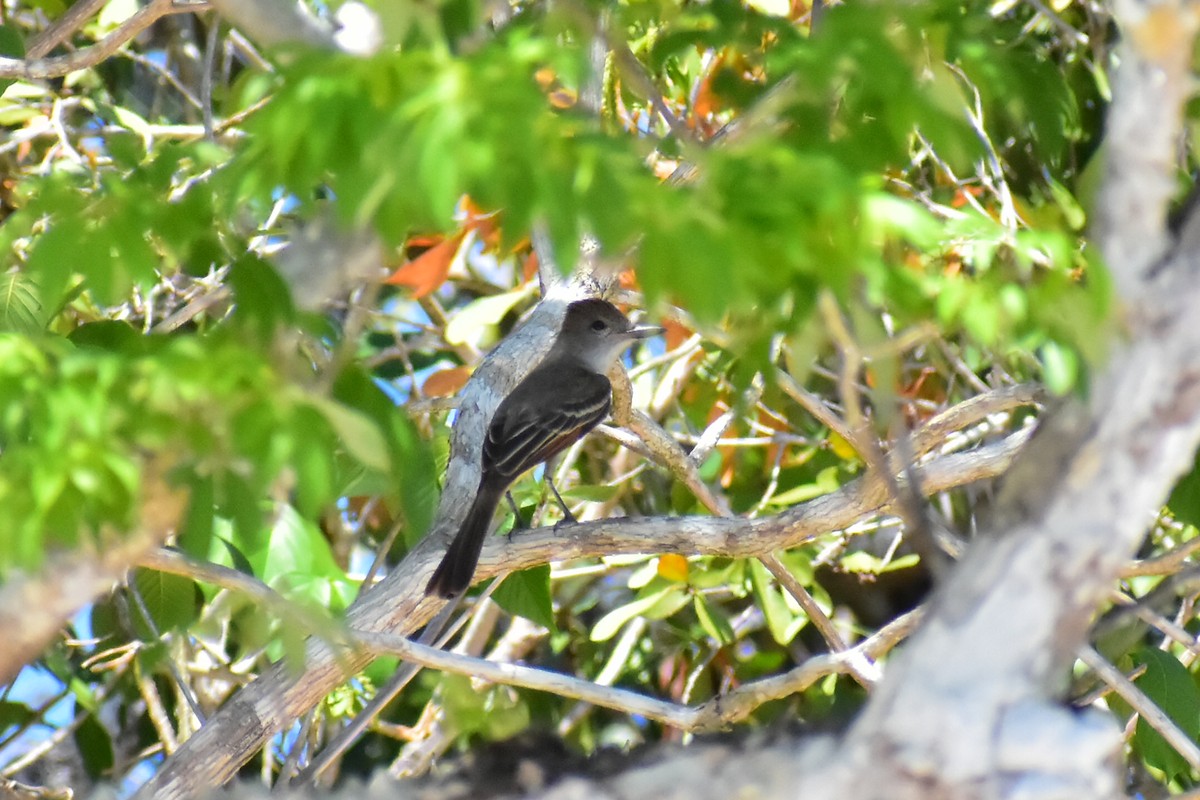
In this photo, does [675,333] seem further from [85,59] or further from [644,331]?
[85,59]

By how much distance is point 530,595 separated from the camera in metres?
4.50

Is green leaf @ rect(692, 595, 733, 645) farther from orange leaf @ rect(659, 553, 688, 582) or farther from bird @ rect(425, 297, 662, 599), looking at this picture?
bird @ rect(425, 297, 662, 599)

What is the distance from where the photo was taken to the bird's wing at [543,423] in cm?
535

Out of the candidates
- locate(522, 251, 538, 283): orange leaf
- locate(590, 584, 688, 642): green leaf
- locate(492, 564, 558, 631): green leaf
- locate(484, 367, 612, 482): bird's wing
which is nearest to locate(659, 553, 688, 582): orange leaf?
locate(590, 584, 688, 642): green leaf

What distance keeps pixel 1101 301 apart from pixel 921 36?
19.1 inches

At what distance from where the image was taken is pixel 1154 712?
12.5 feet

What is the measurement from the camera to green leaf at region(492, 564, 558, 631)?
4.46m

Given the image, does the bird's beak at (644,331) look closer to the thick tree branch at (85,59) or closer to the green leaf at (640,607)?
the green leaf at (640,607)

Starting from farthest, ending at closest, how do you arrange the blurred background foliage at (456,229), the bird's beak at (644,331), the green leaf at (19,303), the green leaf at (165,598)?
the bird's beak at (644,331) < the green leaf at (165,598) < the green leaf at (19,303) < the blurred background foliage at (456,229)

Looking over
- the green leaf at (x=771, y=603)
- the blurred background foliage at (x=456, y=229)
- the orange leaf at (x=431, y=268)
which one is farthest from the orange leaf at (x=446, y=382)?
the blurred background foliage at (x=456, y=229)

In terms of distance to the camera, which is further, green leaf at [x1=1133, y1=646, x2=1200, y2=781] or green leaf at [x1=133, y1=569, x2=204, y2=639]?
green leaf at [x1=133, y1=569, x2=204, y2=639]

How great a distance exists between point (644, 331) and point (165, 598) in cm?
238

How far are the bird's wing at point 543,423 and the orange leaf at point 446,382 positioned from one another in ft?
0.64

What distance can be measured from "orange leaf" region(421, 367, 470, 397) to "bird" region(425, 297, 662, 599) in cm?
19
